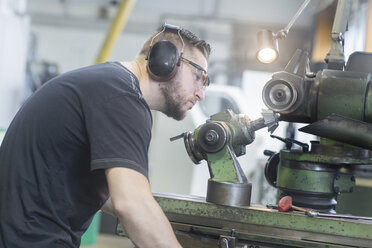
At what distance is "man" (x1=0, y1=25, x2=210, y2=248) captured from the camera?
1062 millimetres

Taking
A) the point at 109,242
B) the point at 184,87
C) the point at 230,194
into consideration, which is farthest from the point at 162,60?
the point at 109,242

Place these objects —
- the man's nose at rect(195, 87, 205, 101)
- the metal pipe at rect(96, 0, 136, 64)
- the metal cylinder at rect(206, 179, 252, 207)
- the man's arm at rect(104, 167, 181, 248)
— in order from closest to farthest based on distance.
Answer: the man's arm at rect(104, 167, 181, 248), the metal cylinder at rect(206, 179, 252, 207), the man's nose at rect(195, 87, 205, 101), the metal pipe at rect(96, 0, 136, 64)

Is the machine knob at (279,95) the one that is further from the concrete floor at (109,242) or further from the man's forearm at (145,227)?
the concrete floor at (109,242)

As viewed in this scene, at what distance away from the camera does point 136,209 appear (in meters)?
1.05

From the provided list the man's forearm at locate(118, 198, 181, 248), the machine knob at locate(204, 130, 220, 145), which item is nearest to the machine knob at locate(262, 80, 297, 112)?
the machine knob at locate(204, 130, 220, 145)

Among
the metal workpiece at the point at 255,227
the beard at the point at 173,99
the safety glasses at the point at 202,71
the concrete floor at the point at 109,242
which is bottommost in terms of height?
the concrete floor at the point at 109,242

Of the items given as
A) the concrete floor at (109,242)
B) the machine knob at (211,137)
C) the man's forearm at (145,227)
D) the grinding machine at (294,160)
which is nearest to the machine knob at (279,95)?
the grinding machine at (294,160)

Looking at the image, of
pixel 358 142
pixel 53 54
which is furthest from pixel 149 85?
pixel 53 54

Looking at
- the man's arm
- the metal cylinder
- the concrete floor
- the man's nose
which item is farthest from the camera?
the concrete floor

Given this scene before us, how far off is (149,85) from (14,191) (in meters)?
0.40

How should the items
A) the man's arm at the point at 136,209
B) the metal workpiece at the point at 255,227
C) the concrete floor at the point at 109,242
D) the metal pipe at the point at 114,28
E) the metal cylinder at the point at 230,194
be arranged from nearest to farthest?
the man's arm at the point at 136,209 < the metal workpiece at the point at 255,227 < the metal cylinder at the point at 230,194 < the concrete floor at the point at 109,242 < the metal pipe at the point at 114,28

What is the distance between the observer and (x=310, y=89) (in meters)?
1.29

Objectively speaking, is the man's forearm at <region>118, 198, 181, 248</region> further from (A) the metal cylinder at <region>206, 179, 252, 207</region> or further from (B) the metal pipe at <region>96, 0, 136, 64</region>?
(B) the metal pipe at <region>96, 0, 136, 64</region>

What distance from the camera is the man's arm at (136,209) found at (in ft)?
3.44
